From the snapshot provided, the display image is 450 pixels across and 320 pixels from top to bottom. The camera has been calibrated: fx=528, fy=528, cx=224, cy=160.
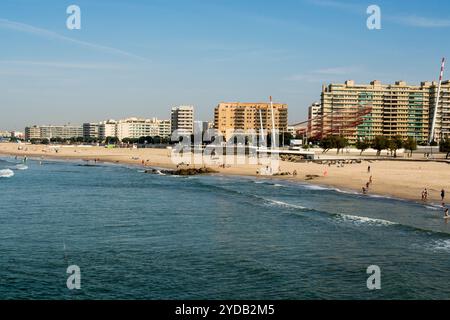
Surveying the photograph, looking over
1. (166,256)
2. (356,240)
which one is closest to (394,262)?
(356,240)

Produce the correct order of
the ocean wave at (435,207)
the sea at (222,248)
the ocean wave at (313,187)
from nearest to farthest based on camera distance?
the sea at (222,248)
the ocean wave at (435,207)
the ocean wave at (313,187)

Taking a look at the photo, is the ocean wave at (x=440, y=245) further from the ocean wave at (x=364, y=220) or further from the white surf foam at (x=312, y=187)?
the white surf foam at (x=312, y=187)

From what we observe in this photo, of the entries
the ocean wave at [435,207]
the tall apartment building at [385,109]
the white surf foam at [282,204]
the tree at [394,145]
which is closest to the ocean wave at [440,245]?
Answer: the ocean wave at [435,207]

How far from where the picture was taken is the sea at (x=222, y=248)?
1659 centimetres

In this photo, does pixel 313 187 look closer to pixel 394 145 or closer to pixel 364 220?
pixel 364 220

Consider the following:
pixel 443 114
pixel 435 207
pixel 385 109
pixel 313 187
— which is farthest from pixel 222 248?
pixel 443 114

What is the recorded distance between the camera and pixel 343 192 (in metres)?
46.8

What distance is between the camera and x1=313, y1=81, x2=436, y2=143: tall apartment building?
17100cm

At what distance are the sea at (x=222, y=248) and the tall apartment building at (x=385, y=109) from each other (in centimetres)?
13593

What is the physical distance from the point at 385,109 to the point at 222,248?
6293 inches

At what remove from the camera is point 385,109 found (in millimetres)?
172125

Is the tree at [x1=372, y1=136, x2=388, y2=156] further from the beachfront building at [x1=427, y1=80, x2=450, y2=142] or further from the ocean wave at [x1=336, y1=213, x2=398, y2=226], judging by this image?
the ocean wave at [x1=336, y1=213, x2=398, y2=226]

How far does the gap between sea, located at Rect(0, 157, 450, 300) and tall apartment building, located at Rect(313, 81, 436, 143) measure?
136 meters
